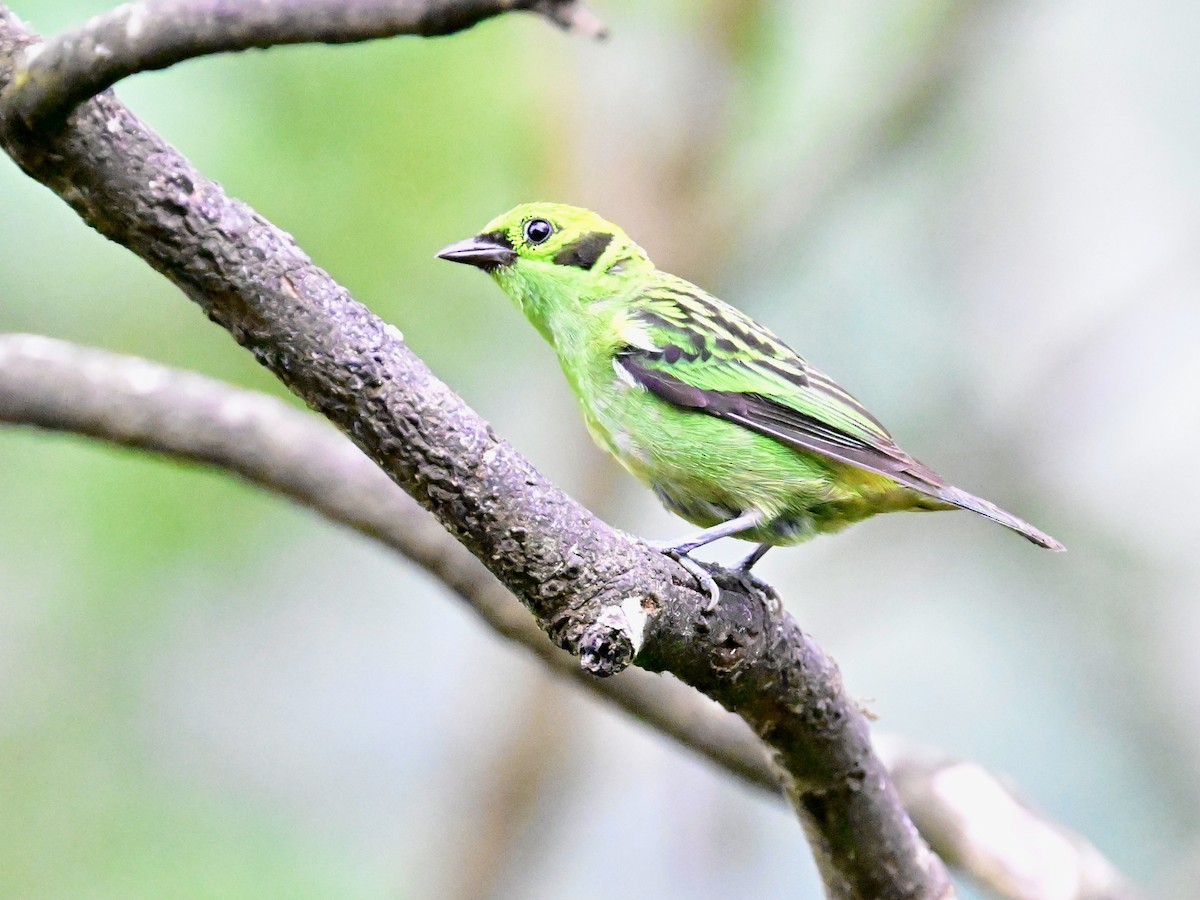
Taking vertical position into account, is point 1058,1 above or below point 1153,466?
above

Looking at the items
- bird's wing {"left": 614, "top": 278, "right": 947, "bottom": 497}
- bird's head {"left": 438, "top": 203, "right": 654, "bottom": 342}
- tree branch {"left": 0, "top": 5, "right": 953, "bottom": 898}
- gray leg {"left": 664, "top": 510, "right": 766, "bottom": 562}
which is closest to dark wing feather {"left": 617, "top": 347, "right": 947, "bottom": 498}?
bird's wing {"left": 614, "top": 278, "right": 947, "bottom": 497}

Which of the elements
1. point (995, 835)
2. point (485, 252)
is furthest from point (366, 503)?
point (995, 835)

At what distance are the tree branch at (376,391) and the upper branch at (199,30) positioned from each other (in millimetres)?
82

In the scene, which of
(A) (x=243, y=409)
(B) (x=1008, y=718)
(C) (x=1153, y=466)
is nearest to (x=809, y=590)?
(B) (x=1008, y=718)

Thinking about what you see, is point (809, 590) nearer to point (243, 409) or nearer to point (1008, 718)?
point (1008, 718)

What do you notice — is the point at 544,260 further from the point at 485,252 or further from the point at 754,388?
the point at 754,388

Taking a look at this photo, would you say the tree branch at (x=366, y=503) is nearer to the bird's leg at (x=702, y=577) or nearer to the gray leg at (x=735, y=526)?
the gray leg at (x=735, y=526)

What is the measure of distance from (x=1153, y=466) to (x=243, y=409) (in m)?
6.57

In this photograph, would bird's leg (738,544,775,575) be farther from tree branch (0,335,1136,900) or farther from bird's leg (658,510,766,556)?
tree branch (0,335,1136,900)

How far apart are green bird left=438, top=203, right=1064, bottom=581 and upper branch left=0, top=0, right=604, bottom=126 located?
1800 mm

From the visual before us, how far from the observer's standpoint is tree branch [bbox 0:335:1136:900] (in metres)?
3.95

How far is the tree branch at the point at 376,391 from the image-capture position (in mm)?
1979

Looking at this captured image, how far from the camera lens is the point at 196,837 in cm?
695

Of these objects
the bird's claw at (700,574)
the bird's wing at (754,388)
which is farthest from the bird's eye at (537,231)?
the bird's claw at (700,574)
